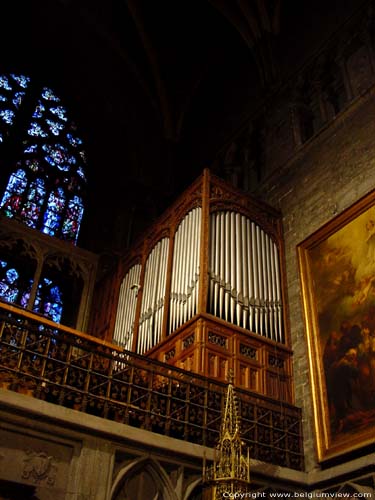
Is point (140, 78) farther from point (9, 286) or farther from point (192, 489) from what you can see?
point (192, 489)

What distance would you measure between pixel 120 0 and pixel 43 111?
13.5ft

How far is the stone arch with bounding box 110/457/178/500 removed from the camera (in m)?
6.99

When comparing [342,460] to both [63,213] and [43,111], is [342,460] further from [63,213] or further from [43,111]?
[43,111]

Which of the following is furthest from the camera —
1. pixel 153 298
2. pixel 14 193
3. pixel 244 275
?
pixel 14 193

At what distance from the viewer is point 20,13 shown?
17.2m

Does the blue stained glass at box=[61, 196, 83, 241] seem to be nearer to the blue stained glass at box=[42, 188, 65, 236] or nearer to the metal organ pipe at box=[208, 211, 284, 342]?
the blue stained glass at box=[42, 188, 65, 236]

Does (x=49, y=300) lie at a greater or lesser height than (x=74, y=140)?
lesser

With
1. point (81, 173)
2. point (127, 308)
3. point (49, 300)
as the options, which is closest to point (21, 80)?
point (81, 173)

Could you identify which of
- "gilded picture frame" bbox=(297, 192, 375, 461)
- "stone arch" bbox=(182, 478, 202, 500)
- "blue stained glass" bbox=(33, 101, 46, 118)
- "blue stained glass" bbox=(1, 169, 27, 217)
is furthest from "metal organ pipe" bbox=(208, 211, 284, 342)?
"blue stained glass" bbox=(33, 101, 46, 118)

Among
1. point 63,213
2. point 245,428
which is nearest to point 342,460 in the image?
point 245,428

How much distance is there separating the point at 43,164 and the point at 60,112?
2.21m

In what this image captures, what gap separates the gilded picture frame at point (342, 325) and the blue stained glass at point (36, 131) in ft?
28.3

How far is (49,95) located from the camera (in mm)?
17172

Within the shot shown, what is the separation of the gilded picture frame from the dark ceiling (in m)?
6.66
